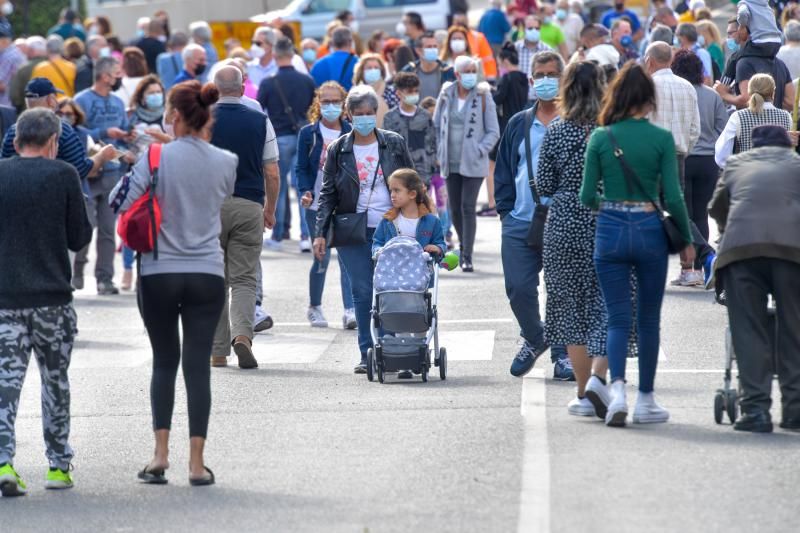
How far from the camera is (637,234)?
9008mm

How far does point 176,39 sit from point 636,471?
52.5 ft

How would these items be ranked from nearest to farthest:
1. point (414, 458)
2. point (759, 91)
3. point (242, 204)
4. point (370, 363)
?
point (414, 458) → point (370, 363) → point (242, 204) → point (759, 91)

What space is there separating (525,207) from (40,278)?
352 centimetres

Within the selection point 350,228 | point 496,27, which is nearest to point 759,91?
point 350,228

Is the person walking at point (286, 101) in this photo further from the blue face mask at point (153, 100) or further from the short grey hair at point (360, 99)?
the short grey hair at point (360, 99)

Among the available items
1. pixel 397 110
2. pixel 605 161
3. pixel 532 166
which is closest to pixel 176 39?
pixel 397 110

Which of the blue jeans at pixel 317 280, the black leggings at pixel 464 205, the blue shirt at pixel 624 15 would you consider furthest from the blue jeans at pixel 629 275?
the blue shirt at pixel 624 15

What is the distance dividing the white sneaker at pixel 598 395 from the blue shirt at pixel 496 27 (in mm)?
19582

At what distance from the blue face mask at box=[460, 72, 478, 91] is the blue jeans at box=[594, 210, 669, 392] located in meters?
8.28

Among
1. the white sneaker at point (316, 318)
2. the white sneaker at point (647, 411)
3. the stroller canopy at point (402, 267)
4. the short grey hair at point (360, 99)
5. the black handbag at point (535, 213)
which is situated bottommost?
the white sneaker at point (316, 318)

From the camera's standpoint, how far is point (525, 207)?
432 inches

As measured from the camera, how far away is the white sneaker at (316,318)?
1454 centimetres

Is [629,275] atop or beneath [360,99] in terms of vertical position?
beneath

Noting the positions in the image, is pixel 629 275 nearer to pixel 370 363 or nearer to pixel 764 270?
pixel 764 270
